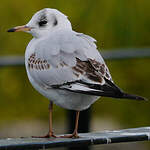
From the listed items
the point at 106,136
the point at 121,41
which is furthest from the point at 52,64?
the point at 121,41

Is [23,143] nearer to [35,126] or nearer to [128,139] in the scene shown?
[128,139]

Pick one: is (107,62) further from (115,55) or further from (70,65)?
(70,65)

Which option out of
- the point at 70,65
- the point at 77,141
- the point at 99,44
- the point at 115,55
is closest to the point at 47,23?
the point at 70,65

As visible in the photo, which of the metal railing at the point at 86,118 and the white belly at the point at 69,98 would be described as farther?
the white belly at the point at 69,98

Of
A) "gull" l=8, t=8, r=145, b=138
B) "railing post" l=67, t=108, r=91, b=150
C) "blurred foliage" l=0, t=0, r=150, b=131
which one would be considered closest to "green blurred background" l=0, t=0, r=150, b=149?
"blurred foliage" l=0, t=0, r=150, b=131

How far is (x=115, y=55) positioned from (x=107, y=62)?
408 mm

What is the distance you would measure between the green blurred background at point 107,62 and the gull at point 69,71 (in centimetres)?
254

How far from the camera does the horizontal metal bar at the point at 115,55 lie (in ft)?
17.3

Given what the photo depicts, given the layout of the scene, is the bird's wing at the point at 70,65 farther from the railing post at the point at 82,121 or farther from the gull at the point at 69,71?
the railing post at the point at 82,121

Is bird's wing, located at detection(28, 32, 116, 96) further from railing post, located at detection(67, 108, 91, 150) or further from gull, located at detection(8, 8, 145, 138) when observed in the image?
railing post, located at detection(67, 108, 91, 150)

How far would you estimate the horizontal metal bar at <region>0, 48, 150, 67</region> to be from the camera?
5273 mm

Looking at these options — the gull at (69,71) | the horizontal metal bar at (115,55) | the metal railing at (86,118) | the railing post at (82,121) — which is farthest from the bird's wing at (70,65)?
the horizontal metal bar at (115,55)

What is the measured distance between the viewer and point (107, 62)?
5.82m

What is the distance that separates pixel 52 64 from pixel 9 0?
122 inches
